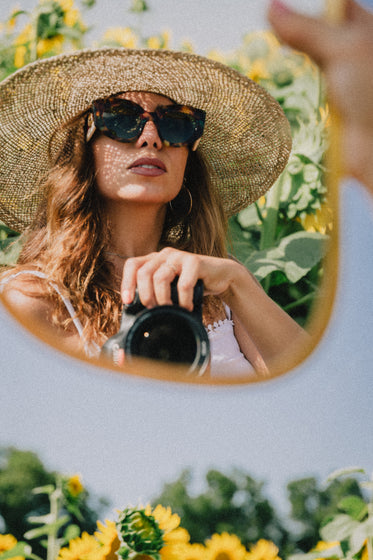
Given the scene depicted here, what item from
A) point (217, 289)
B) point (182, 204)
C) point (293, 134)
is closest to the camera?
point (217, 289)

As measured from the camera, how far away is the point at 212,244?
1.14 meters

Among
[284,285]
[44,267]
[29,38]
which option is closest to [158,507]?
[44,267]

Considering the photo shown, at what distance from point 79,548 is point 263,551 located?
10.6 inches

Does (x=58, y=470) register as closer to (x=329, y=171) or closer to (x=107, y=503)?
(x=107, y=503)

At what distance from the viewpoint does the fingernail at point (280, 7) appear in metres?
0.38

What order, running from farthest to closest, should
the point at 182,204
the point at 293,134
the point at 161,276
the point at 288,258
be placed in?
the point at 293,134 → the point at 288,258 → the point at 182,204 → the point at 161,276

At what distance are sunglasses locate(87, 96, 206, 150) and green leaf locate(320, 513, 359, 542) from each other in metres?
0.55

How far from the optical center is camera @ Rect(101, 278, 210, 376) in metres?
0.59

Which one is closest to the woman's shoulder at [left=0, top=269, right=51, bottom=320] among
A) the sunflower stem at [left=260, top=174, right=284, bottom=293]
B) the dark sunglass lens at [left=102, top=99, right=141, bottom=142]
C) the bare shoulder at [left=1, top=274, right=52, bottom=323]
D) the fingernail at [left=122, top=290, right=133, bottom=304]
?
the bare shoulder at [left=1, top=274, right=52, bottom=323]

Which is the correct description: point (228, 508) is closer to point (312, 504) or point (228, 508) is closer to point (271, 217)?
point (312, 504)

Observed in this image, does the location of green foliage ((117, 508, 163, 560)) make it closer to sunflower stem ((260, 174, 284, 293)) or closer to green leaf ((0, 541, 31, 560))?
green leaf ((0, 541, 31, 560))

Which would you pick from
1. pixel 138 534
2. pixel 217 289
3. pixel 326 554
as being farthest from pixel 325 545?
pixel 217 289

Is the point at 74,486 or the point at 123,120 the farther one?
the point at 74,486

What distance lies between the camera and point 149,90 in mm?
962
